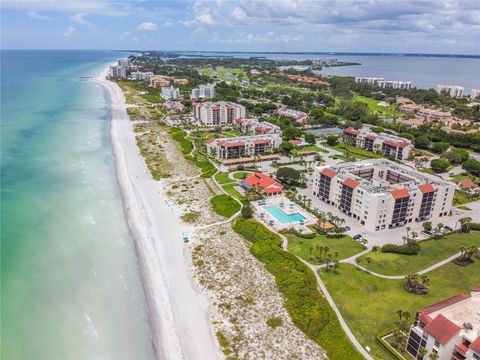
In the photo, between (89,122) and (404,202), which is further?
(89,122)

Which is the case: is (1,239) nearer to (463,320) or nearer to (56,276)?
(56,276)

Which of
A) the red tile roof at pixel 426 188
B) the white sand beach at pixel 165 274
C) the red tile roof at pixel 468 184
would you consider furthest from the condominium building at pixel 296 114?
the red tile roof at pixel 426 188

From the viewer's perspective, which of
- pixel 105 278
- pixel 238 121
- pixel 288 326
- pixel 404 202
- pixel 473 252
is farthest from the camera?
pixel 238 121

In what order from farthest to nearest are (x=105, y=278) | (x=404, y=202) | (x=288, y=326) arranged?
(x=404, y=202) → (x=105, y=278) → (x=288, y=326)

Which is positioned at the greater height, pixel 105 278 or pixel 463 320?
pixel 463 320

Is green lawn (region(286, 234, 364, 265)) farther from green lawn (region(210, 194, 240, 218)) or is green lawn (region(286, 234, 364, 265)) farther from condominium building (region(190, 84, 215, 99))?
condominium building (region(190, 84, 215, 99))

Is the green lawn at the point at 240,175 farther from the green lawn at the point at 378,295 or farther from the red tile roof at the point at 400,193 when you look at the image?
the green lawn at the point at 378,295

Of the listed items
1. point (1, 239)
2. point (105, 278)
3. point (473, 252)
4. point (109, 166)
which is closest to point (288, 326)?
point (105, 278)
